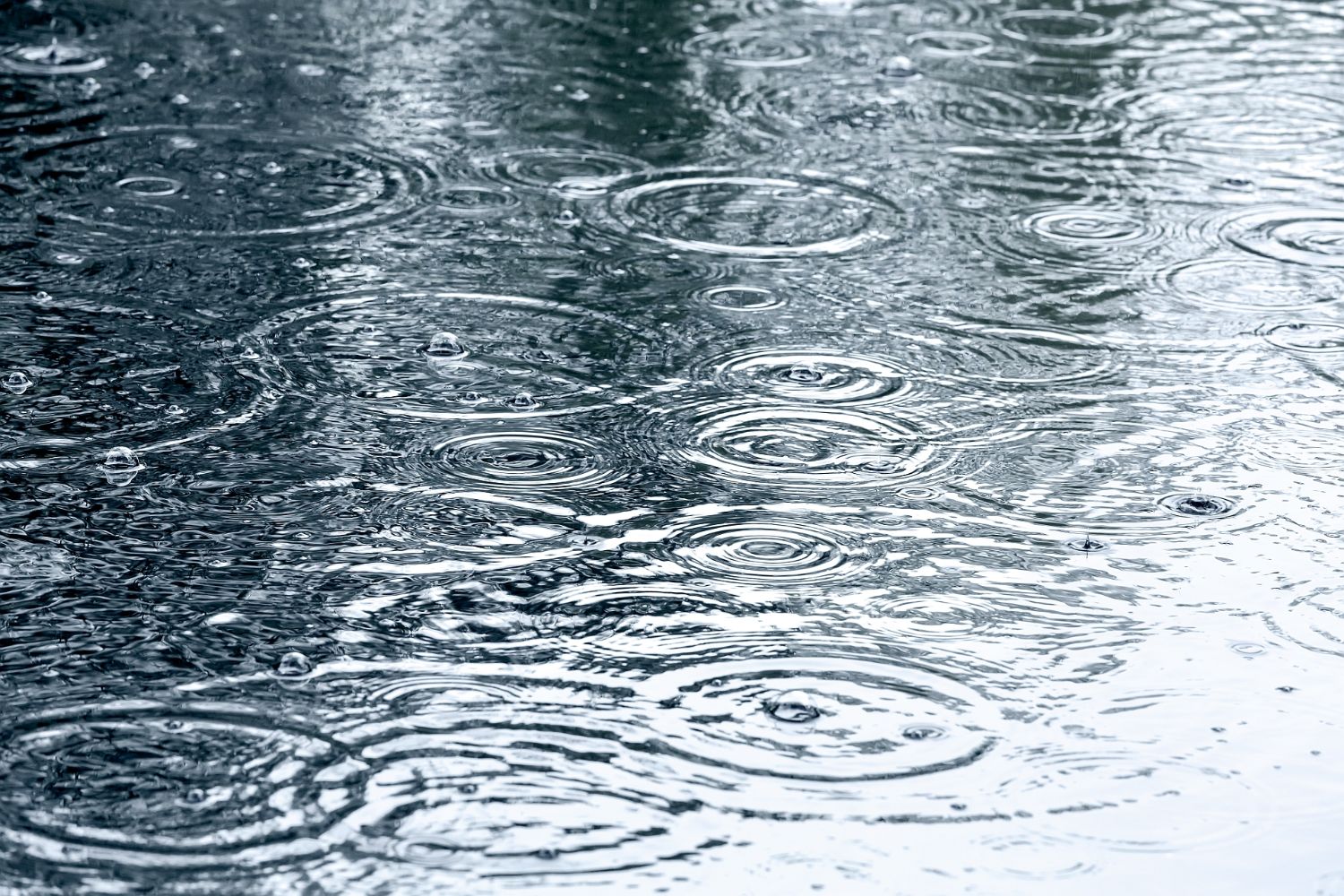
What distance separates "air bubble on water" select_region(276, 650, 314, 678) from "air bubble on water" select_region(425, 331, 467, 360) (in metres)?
1.07

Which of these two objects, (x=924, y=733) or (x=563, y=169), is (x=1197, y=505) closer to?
(x=924, y=733)

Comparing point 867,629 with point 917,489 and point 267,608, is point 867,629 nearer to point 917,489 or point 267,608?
point 917,489

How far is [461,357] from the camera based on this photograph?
3303mm

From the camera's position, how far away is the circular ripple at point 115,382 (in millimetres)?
2947

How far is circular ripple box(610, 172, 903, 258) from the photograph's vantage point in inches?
152

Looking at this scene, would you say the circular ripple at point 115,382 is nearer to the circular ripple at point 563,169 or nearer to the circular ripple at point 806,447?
the circular ripple at point 806,447

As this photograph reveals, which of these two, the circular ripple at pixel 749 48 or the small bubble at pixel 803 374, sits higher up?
the circular ripple at pixel 749 48

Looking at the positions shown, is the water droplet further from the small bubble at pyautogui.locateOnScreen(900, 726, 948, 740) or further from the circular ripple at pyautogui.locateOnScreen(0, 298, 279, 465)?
the circular ripple at pyautogui.locateOnScreen(0, 298, 279, 465)

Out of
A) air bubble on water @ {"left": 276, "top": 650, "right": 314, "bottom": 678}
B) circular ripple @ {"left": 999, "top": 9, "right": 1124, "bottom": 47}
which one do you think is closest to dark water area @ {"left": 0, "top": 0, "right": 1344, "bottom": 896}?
air bubble on water @ {"left": 276, "top": 650, "right": 314, "bottom": 678}

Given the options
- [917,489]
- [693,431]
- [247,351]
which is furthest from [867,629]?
[247,351]

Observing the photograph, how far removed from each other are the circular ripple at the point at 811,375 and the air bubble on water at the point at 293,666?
1.16 m

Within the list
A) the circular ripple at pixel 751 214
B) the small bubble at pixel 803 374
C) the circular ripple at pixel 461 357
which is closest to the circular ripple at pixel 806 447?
the small bubble at pixel 803 374

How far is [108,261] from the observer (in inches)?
143

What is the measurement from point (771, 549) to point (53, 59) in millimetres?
3336
